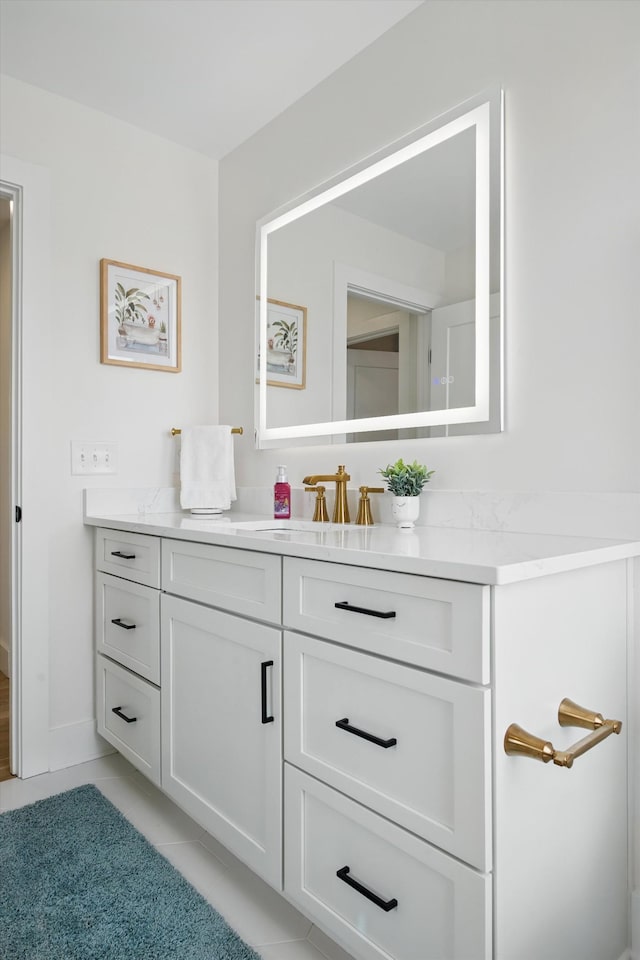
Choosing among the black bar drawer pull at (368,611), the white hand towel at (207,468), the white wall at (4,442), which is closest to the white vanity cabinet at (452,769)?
the black bar drawer pull at (368,611)

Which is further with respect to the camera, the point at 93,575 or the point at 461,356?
the point at 93,575

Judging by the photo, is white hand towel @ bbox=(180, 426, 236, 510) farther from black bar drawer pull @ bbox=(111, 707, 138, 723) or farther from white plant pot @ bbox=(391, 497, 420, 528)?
white plant pot @ bbox=(391, 497, 420, 528)

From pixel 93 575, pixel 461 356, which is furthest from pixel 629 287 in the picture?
pixel 93 575

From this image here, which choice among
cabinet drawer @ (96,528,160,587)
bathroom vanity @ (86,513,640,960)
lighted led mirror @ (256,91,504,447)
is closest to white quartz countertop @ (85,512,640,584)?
bathroom vanity @ (86,513,640,960)

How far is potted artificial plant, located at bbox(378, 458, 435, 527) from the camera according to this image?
5.27 feet

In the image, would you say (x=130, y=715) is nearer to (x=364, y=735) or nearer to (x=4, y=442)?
(x=364, y=735)

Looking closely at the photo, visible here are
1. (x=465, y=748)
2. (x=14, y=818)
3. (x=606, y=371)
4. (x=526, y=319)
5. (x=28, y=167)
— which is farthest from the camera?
(x=28, y=167)

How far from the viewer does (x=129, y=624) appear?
6.37ft

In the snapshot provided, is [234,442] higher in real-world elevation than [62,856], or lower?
higher

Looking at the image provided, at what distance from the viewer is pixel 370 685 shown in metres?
1.09

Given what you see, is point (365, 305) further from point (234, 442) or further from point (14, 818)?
point (14, 818)

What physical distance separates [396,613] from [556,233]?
0.98 metres

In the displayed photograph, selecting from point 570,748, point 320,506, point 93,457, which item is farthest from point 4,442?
point 570,748

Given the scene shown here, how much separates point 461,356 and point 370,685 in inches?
36.6
